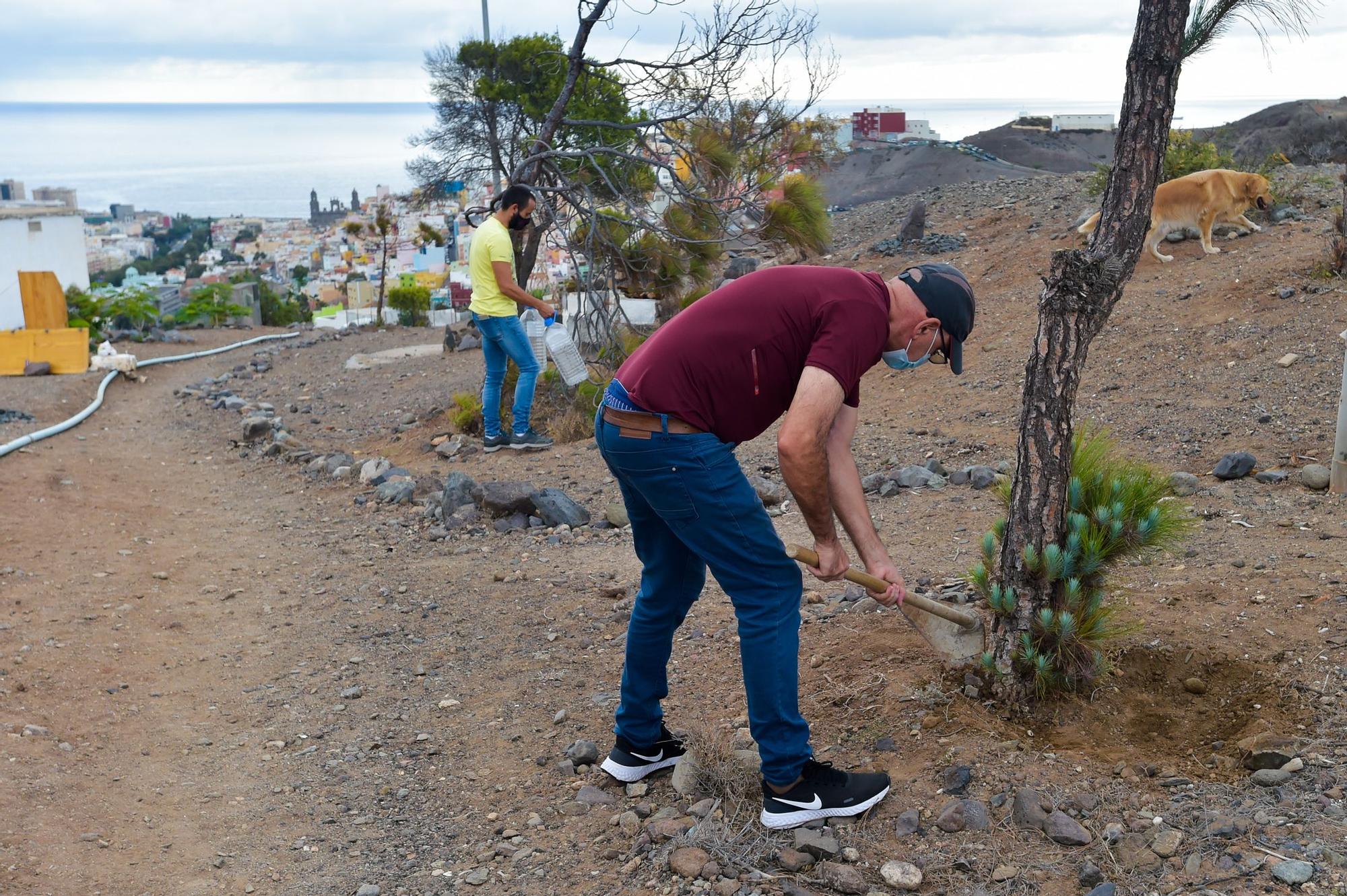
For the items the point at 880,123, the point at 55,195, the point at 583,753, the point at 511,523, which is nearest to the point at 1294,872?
the point at 583,753

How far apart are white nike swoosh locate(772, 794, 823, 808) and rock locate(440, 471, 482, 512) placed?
3562 mm

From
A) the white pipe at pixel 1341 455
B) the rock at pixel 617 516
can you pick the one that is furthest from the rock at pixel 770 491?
the white pipe at pixel 1341 455

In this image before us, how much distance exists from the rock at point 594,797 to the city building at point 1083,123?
19.3m

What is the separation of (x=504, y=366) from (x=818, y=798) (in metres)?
5.02

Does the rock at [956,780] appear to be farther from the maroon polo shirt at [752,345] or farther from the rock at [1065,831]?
the maroon polo shirt at [752,345]

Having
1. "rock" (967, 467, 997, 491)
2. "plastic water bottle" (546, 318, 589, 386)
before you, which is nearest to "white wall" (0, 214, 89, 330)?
"plastic water bottle" (546, 318, 589, 386)

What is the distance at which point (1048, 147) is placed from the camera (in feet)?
63.1

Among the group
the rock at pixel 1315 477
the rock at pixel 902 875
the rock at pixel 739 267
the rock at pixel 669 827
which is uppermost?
the rock at pixel 739 267

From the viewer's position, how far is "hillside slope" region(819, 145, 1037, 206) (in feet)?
54.6

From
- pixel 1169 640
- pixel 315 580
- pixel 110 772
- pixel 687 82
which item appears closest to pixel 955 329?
pixel 1169 640

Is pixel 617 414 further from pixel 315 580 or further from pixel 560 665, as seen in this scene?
pixel 315 580

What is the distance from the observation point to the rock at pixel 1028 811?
2.66 m

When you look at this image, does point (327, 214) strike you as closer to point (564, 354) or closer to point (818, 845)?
point (564, 354)

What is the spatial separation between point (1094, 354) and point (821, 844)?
559 cm
